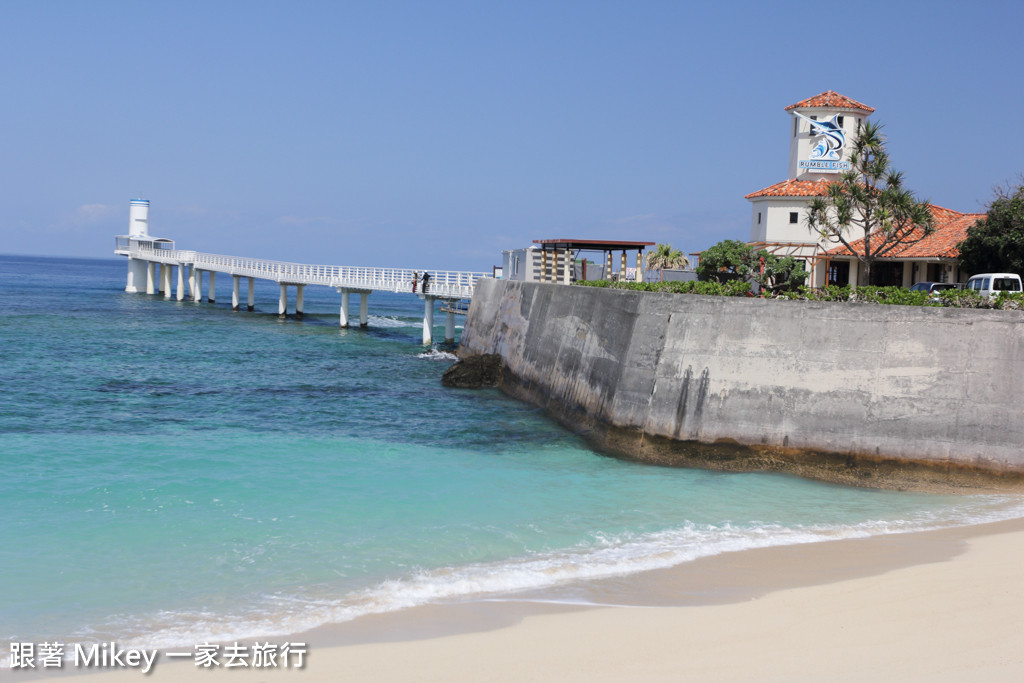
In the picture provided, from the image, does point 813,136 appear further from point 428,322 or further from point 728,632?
point 728,632

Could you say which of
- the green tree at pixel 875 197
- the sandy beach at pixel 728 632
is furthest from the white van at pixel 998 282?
the sandy beach at pixel 728 632

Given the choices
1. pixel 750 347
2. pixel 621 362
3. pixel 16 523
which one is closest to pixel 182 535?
pixel 16 523

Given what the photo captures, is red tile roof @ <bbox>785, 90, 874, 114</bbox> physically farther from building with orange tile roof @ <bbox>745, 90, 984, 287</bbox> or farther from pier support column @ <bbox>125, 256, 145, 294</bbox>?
pier support column @ <bbox>125, 256, 145, 294</bbox>

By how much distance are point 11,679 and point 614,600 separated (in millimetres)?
6000

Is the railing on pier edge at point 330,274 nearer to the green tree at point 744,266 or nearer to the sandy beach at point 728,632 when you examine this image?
the green tree at point 744,266

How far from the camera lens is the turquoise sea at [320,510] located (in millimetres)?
9477

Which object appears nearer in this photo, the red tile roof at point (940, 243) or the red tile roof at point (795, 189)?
the red tile roof at point (940, 243)

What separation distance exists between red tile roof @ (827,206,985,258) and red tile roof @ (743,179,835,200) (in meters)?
2.67

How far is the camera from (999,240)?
966 inches

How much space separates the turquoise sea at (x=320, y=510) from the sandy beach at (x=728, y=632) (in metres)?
0.75

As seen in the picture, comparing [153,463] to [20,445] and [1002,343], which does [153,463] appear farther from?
[1002,343]

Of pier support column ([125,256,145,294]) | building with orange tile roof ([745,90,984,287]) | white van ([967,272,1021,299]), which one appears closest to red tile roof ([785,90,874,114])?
building with orange tile roof ([745,90,984,287])

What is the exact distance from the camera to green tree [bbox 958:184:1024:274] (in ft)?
79.2

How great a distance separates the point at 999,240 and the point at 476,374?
658 inches
